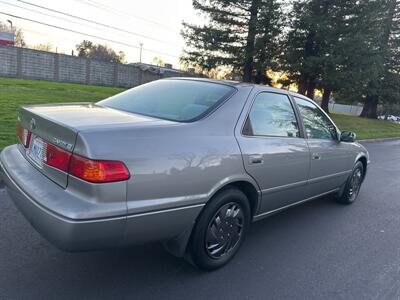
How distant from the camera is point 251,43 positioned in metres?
21.1

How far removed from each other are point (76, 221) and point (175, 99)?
5.25 ft

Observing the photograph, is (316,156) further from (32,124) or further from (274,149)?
(32,124)

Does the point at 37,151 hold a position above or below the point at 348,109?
above

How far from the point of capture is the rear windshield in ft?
10.1

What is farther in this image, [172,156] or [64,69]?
[64,69]

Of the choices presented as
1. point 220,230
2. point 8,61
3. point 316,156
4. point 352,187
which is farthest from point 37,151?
point 8,61

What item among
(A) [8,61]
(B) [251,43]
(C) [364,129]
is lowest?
(C) [364,129]

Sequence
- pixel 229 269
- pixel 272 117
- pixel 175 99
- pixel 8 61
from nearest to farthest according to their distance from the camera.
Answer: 1. pixel 229 269
2. pixel 175 99
3. pixel 272 117
4. pixel 8 61

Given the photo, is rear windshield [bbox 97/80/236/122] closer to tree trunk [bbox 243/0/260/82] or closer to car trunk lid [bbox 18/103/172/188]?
car trunk lid [bbox 18/103/172/188]

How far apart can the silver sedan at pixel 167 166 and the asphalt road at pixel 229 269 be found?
0.27m

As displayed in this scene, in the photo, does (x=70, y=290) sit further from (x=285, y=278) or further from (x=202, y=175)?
(x=285, y=278)

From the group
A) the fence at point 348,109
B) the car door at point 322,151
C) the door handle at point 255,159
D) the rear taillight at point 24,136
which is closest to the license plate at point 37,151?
the rear taillight at point 24,136

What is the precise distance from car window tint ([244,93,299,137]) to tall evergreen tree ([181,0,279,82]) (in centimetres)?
1755

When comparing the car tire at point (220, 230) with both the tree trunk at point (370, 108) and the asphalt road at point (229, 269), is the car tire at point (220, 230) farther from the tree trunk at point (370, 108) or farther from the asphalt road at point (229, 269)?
the tree trunk at point (370, 108)
